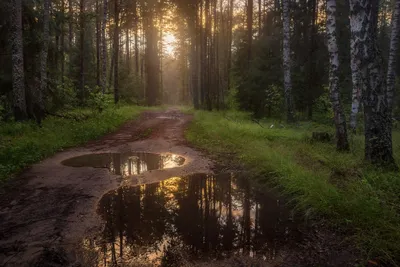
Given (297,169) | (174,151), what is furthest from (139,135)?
(297,169)

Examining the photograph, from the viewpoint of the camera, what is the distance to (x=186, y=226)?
4.38 metres

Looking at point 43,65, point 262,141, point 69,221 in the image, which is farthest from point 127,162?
point 43,65

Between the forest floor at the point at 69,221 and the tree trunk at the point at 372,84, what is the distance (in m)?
3.05

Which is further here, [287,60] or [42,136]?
[287,60]

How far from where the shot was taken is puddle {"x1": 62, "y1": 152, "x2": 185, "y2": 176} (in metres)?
7.76

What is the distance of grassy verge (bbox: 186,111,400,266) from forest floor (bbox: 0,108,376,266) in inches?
13.6

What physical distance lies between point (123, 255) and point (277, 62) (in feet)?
55.9

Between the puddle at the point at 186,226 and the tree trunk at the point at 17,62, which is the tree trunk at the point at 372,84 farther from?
the tree trunk at the point at 17,62

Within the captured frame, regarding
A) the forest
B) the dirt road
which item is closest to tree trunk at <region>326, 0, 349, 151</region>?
the forest

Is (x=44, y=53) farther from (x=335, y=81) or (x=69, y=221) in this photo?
(x=335, y=81)

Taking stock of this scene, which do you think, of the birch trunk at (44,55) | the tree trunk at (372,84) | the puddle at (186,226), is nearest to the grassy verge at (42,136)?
the birch trunk at (44,55)

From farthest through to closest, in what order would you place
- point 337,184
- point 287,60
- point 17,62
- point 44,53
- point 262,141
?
point 287,60 → point 44,53 → point 17,62 → point 262,141 → point 337,184

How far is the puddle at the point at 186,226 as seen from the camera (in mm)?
3605

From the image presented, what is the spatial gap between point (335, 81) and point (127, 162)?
720cm
